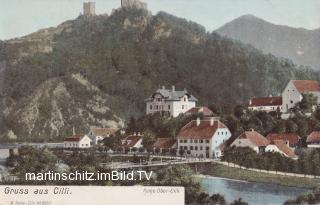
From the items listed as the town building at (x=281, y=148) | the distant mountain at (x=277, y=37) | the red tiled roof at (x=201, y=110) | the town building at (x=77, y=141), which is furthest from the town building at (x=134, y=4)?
the town building at (x=281, y=148)

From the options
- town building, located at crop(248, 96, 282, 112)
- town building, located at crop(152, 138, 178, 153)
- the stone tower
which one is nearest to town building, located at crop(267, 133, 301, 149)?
town building, located at crop(248, 96, 282, 112)

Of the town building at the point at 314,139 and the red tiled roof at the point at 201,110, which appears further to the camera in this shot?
the red tiled roof at the point at 201,110

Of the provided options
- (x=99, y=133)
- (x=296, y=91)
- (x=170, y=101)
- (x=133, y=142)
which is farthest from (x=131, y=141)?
(x=296, y=91)

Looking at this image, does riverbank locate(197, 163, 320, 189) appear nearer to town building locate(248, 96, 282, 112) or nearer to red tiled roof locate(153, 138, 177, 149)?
red tiled roof locate(153, 138, 177, 149)

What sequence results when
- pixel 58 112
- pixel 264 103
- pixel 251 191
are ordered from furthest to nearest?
pixel 58 112 < pixel 264 103 < pixel 251 191

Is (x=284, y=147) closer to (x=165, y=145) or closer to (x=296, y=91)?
(x=296, y=91)

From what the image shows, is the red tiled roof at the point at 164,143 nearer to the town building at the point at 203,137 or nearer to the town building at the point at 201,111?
the town building at the point at 203,137

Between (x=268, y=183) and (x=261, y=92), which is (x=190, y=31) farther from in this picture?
(x=268, y=183)

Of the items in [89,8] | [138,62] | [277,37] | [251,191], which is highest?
[89,8]
